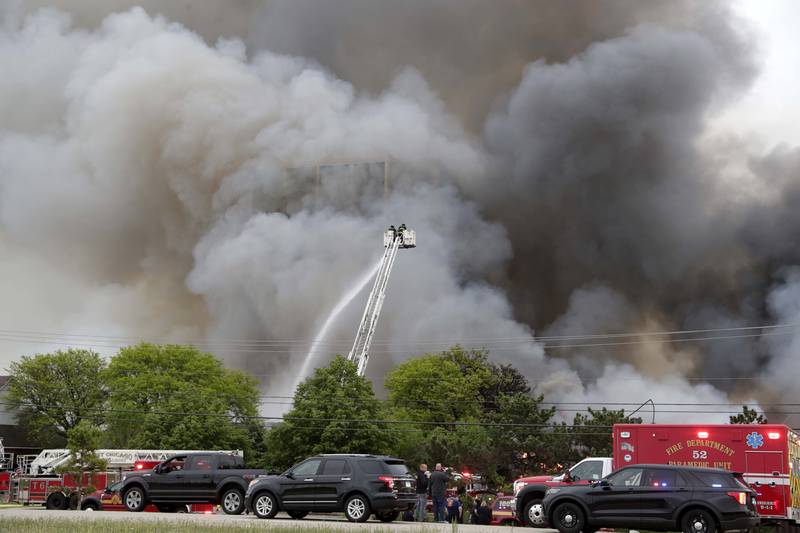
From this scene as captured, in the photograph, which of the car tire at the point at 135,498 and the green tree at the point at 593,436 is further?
the green tree at the point at 593,436

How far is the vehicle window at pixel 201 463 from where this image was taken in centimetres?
2992

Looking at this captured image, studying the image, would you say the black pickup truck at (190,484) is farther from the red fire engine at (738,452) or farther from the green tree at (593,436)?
the green tree at (593,436)

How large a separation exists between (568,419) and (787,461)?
177 ft

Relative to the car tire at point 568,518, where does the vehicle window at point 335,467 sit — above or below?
above

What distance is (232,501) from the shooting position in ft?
95.7

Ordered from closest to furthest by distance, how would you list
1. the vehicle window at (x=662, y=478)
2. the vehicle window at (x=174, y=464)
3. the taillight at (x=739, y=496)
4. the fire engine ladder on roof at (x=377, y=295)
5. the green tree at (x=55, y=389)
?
1. the taillight at (x=739, y=496)
2. the vehicle window at (x=662, y=478)
3. the vehicle window at (x=174, y=464)
4. the fire engine ladder on roof at (x=377, y=295)
5. the green tree at (x=55, y=389)

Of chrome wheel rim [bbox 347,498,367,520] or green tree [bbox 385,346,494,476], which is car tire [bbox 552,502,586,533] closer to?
chrome wheel rim [bbox 347,498,367,520]

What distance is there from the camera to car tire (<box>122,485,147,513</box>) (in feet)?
98.2

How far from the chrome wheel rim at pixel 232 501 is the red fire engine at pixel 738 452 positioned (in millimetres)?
11258

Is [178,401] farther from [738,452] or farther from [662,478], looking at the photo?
[662,478]

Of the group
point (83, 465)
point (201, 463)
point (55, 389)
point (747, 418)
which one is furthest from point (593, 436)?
point (55, 389)

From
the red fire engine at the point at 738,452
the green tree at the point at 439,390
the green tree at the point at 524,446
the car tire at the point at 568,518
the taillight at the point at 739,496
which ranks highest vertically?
the green tree at the point at 439,390

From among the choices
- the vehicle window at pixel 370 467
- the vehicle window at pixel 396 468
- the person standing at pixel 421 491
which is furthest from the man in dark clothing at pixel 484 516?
the vehicle window at pixel 370 467

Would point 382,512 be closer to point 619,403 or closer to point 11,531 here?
point 11,531
